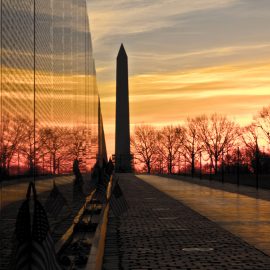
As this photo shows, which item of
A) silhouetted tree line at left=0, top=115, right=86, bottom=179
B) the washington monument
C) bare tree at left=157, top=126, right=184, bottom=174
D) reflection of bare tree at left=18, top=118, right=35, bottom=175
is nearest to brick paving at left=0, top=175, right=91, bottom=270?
silhouetted tree line at left=0, top=115, right=86, bottom=179

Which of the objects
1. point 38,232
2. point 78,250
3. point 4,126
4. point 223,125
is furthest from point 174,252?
point 223,125

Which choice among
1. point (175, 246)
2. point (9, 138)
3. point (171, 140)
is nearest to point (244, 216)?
point (175, 246)

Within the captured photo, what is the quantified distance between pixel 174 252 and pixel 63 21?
641 cm

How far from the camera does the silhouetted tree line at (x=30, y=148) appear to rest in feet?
25.6

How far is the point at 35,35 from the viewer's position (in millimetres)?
10359

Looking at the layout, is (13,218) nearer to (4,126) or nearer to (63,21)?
(4,126)

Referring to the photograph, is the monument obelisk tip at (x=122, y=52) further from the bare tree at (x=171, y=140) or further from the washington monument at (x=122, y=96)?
the bare tree at (x=171, y=140)

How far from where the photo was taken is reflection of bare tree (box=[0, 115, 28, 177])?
749 centimetres

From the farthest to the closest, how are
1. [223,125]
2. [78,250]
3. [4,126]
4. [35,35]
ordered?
1. [223,125]
2. [78,250]
3. [35,35]
4. [4,126]

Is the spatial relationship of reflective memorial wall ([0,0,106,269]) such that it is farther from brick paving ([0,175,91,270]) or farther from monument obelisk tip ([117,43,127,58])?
monument obelisk tip ([117,43,127,58])

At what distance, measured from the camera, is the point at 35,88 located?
10.3 m

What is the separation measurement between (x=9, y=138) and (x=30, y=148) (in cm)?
188

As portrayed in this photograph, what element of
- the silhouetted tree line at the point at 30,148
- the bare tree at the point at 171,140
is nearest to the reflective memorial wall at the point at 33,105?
the silhouetted tree line at the point at 30,148

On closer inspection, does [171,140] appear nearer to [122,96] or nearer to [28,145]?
[122,96]
